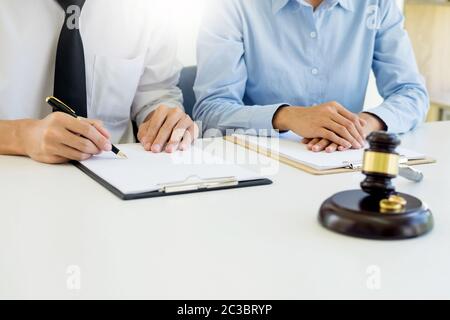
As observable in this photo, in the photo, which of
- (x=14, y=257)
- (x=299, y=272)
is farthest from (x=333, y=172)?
(x=14, y=257)

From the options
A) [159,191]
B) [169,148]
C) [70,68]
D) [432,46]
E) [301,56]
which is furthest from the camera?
[432,46]

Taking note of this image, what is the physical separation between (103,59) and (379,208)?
99 cm

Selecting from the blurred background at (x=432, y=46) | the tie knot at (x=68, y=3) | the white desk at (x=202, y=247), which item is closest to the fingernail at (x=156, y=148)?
the white desk at (x=202, y=247)

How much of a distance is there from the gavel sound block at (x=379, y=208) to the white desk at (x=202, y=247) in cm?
1

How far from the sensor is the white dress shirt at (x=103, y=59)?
153 centimetres

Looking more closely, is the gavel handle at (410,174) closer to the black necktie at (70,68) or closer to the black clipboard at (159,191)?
the black clipboard at (159,191)

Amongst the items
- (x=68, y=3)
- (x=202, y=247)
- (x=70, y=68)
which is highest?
(x=68, y=3)

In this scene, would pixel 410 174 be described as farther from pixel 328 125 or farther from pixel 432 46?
pixel 432 46

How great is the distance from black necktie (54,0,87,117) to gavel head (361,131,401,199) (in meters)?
0.83

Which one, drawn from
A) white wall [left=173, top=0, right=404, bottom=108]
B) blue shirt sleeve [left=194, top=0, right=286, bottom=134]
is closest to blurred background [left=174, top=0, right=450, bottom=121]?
white wall [left=173, top=0, right=404, bottom=108]

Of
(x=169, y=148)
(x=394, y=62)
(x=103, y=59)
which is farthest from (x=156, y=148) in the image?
(x=394, y=62)

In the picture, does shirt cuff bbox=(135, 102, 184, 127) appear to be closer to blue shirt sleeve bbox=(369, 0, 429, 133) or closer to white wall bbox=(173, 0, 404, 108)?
blue shirt sleeve bbox=(369, 0, 429, 133)

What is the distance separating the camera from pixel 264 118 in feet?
4.99

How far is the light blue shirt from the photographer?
1715mm
